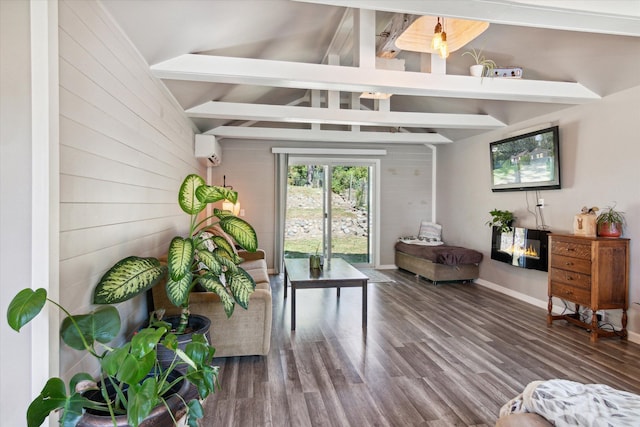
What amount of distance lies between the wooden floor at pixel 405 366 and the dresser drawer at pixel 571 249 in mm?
820

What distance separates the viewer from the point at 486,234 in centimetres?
561

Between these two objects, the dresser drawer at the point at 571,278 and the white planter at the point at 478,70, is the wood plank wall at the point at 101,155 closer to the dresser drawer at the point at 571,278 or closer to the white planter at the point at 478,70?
the white planter at the point at 478,70

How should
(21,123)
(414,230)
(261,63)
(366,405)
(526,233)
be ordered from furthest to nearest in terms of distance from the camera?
(414,230), (526,233), (261,63), (366,405), (21,123)

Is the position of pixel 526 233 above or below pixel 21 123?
below

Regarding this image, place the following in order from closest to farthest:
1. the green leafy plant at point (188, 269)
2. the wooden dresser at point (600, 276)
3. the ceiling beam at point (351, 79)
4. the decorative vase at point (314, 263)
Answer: the green leafy plant at point (188, 269), the ceiling beam at point (351, 79), the wooden dresser at point (600, 276), the decorative vase at point (314, 263)

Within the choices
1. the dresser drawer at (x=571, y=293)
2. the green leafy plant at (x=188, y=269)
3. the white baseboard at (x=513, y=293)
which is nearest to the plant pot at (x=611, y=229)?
the dresser drawer at (x=571, y=293)

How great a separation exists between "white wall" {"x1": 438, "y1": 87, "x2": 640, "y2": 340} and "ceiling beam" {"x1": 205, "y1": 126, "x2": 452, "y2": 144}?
2.70ft

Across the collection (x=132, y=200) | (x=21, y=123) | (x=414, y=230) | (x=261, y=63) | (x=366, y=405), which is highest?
(x=261, y=63)

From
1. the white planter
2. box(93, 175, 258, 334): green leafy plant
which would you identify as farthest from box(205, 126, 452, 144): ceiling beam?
box(93, 175, 258, 334): green leafy plant

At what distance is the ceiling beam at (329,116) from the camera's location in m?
4.20

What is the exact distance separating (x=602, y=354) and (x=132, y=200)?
4.17 metres

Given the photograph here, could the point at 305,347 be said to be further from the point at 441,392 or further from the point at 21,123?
the point at 21,123

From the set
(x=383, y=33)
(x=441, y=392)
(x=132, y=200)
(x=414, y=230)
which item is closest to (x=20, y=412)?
(x=132, y=200)

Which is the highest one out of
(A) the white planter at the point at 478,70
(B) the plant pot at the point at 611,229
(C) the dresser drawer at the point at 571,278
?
(A) the white planter at the point at 478,70
